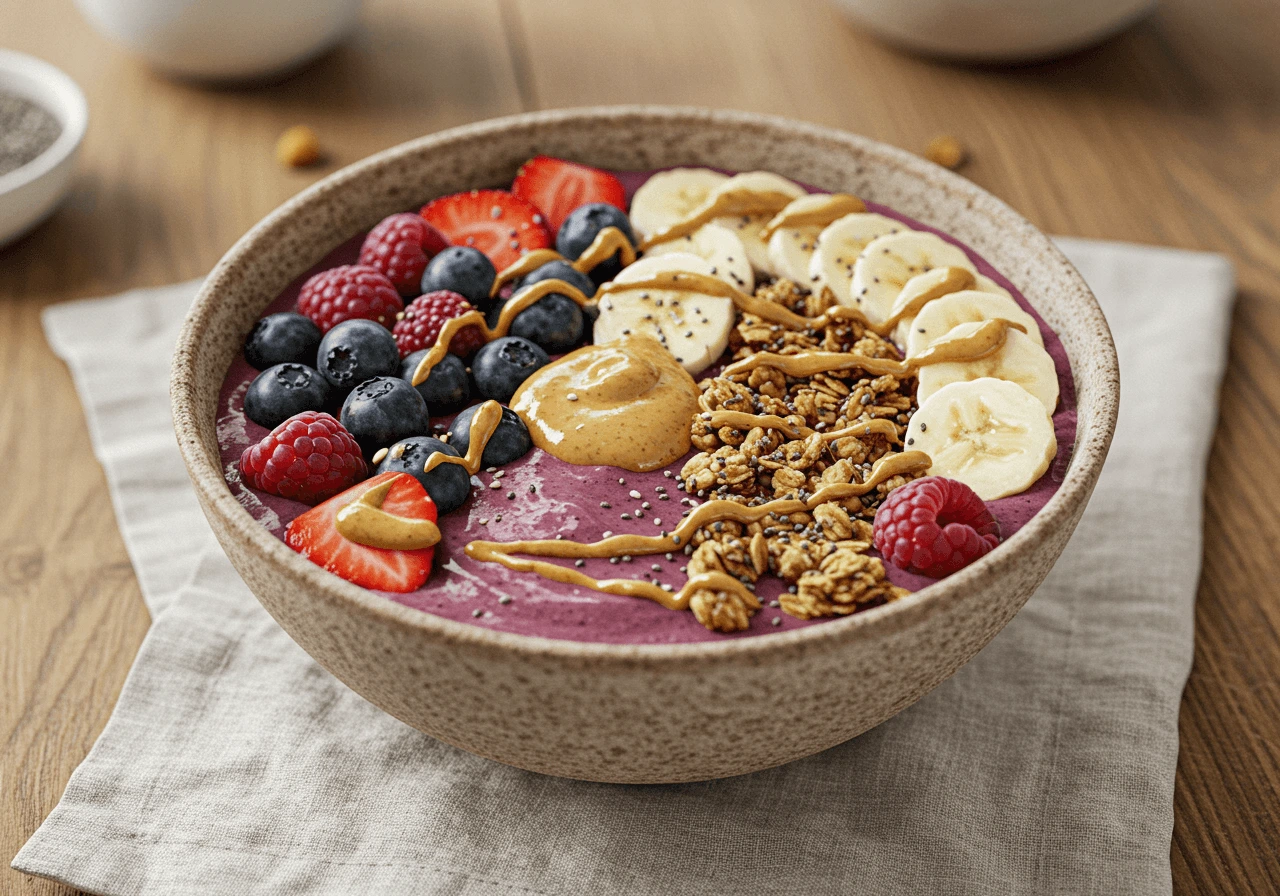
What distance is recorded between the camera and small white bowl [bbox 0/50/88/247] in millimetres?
2078

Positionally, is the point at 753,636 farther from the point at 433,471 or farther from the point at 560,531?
the point at 433,471

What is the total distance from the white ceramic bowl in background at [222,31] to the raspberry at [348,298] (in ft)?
3.47

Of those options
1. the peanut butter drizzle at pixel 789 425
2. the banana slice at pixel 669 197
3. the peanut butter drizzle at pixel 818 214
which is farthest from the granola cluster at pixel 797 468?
the banana slice at pixel 669 197

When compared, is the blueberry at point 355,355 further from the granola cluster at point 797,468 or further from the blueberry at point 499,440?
→ the granola cluster at point 797,468

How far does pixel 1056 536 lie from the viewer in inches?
47.1

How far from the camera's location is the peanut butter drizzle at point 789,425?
1.37 metres

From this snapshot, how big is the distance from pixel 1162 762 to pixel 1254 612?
0.34 metres

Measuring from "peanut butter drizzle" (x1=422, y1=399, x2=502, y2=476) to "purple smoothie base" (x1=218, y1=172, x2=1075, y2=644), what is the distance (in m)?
0.03

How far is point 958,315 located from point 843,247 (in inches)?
8.4

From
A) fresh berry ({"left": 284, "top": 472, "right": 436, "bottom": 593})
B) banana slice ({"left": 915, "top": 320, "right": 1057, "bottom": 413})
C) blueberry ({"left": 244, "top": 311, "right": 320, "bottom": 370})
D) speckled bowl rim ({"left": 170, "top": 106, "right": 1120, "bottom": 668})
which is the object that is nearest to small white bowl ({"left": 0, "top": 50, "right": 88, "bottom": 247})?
speckled bowl rim ({"left": 170, "top": 106, "right": 1120, "bottom": 668})

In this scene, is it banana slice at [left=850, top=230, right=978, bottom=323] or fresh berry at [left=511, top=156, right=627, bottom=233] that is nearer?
banana slice at [left=850, top=230, right=978, bottom=323]

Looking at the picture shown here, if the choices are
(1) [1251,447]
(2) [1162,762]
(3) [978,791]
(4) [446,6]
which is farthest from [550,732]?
(4) [446,6]

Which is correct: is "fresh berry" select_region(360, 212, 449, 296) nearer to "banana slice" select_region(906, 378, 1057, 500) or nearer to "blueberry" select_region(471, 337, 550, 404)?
"blueberry" select_region(471, 337, 550, 404)

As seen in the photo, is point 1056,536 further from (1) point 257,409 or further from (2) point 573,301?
Answer: (1) point 257,409
